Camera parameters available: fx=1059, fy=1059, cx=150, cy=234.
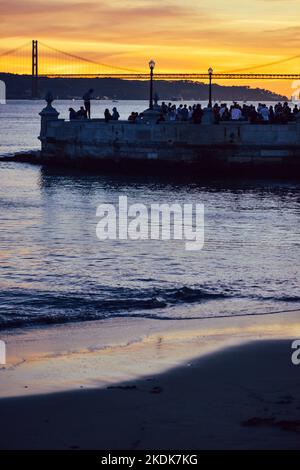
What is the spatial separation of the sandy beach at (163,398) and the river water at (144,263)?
1.95 meters

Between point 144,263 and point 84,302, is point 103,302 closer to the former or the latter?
point 84,302

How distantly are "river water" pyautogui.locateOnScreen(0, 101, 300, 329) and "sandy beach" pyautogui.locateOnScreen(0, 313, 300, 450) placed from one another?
76.7 inches

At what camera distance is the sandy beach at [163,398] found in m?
6.37

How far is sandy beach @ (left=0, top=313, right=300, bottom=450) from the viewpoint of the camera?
6.37 m

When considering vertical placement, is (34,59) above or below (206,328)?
above

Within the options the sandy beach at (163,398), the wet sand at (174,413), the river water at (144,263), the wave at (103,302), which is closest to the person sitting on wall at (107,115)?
the river water at (144,263)

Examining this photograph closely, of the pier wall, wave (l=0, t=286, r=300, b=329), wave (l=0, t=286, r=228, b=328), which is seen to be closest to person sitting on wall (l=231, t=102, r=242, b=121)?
the pier wall

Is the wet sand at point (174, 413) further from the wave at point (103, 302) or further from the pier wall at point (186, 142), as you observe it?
the pier wall at point (186, 142)

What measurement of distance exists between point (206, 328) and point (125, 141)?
2473 cm

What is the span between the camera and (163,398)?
731 centimetres

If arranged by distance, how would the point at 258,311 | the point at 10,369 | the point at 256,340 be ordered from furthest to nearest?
the point at 258,311
the point at 256,340
the point at 10,369

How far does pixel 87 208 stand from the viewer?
81.1 ft

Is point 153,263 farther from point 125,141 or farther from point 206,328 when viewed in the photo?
point 125,141
